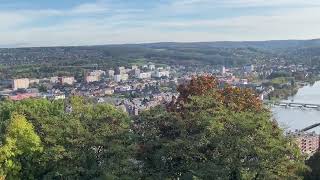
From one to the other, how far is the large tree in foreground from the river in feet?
79.7

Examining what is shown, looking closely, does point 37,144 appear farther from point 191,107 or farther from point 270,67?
point 270,67

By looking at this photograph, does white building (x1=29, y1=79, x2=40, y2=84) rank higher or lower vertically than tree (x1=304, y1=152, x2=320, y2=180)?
lower

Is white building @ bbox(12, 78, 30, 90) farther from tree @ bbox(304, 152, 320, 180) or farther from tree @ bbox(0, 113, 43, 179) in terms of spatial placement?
tree @ bbox(0, 113, 43, 179)

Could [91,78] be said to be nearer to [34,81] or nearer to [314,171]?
[34,81]

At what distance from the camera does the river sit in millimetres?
→ 41597

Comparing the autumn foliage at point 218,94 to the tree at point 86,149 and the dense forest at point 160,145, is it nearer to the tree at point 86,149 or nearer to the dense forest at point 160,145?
the dense forest at point 160,145

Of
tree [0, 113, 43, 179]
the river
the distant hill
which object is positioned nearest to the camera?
tree [0, 113, 43, 179]

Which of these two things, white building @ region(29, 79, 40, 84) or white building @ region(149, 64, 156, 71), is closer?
white building @ region(29, 79, 40, 84)

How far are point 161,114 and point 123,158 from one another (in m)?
1.05

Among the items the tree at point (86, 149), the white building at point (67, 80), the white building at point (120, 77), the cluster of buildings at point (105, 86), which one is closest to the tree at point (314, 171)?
the tree at point (86, 149)

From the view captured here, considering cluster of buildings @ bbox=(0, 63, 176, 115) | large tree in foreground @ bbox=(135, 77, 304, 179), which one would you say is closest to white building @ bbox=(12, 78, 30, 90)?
cluster of buildings @ bbox=(0, 63, 176, 115)

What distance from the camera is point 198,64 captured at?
94.2 metres

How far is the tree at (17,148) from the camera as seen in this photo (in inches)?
349

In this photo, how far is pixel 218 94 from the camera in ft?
32.4
